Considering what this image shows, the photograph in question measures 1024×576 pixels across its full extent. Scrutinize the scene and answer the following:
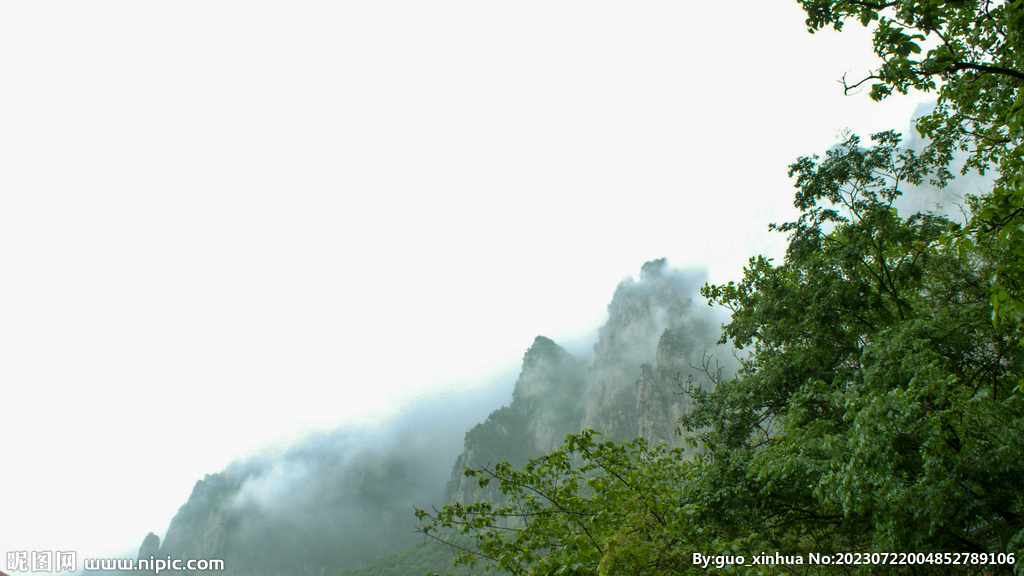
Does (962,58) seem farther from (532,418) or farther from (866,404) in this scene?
(532,418)

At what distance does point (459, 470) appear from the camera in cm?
14512

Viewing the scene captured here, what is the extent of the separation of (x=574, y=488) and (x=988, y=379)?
751cm

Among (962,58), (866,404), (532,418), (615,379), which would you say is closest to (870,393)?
(866,404)

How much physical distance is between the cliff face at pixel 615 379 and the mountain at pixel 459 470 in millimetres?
346

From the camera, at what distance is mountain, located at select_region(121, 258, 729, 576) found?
388 feet

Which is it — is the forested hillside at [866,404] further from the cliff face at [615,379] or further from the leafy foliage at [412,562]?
the leafy foliage at [412,562]

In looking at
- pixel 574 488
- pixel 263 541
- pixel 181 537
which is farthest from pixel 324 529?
pixel 574 488

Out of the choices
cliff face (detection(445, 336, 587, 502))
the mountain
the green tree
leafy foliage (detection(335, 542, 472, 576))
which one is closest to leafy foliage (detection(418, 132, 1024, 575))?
the green tree

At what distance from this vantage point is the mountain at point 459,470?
118250 mm

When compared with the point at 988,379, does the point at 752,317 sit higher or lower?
higher

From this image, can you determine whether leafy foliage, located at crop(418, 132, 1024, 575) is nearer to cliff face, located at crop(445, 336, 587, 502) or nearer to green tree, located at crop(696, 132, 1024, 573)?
green tree, located at crop(696, 132, 1024, 573)

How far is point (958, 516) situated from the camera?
5.66 meters

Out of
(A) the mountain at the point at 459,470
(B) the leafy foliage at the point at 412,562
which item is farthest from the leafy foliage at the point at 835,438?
(B) the leafy foliage at the point at 412,562

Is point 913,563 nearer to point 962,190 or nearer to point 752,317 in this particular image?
point 752,317
